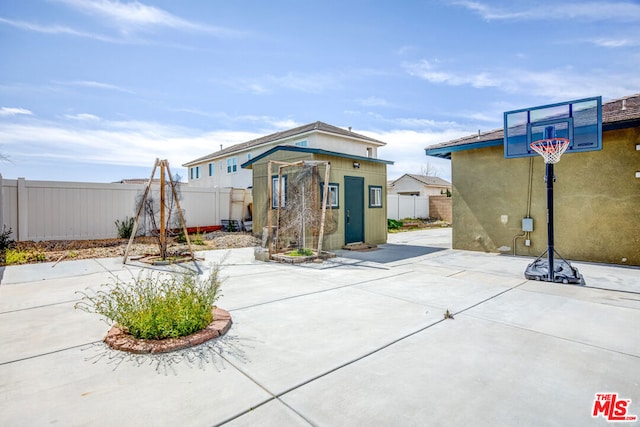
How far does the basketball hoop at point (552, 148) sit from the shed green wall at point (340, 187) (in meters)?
5.33

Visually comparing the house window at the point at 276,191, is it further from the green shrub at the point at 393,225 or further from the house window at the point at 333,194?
the green shrub at the point at 393,225

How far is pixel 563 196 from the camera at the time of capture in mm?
8273

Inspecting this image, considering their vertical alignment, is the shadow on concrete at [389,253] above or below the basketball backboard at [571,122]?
below

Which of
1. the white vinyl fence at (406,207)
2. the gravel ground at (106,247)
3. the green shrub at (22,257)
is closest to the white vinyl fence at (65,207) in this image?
the gravel ground at (106,247)

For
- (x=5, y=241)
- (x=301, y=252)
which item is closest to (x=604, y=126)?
(x=301, y=252)

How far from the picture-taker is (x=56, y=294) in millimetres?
5000

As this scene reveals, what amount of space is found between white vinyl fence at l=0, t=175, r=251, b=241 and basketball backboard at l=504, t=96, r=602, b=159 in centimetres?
888

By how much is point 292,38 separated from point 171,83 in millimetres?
3558

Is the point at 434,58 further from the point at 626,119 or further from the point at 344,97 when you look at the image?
the point at 626,119

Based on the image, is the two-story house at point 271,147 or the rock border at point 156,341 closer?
the rock border at point 156,341

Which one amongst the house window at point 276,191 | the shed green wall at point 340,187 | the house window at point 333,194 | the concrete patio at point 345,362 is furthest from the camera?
the house window at point 276,191

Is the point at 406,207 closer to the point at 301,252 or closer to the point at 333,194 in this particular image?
the point at 333,194

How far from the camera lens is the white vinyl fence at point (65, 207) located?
9680 mm

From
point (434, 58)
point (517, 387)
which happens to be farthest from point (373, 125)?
point (517, 387)
